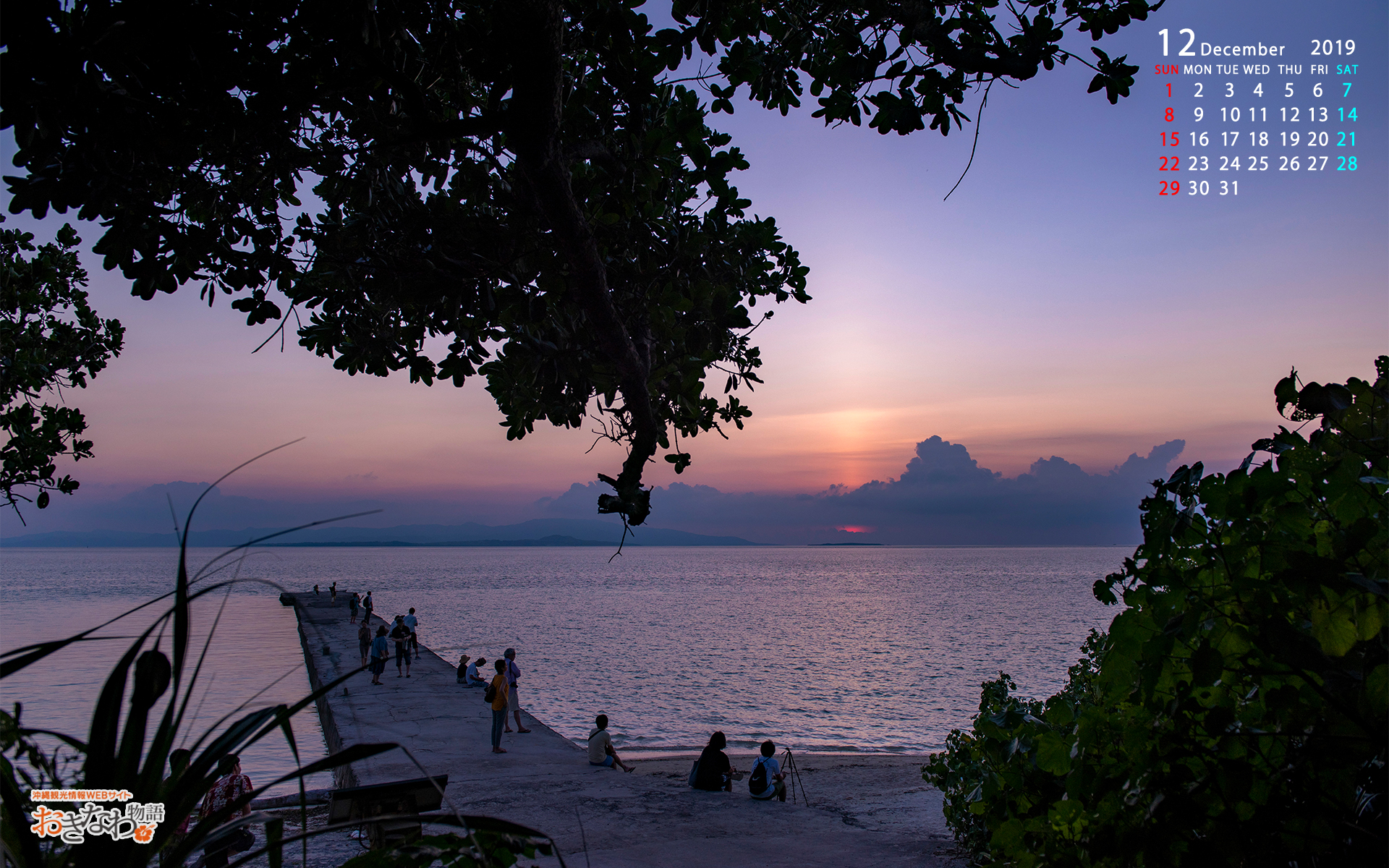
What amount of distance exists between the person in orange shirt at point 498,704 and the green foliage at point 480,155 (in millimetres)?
8969

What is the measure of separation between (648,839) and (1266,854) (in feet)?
25.2

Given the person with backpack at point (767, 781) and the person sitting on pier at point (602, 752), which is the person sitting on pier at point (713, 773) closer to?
the person with backpack at point (767, 781)

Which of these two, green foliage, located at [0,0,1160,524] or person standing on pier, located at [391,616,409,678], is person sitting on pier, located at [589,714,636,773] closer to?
green foliage, located at [0,0,1160,524]

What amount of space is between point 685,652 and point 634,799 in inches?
1361

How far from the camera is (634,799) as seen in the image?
10383 mm

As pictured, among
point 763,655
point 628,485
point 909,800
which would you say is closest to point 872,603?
point 763,655

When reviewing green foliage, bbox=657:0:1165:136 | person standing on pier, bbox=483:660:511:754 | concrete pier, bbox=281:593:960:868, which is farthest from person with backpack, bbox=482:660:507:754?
green foliage, bbox=657:0:1165:136

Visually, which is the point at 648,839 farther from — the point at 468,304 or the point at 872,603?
the point at 872,603

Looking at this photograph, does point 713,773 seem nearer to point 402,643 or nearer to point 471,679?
point 471,679

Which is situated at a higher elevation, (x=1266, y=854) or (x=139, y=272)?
(x=139, y=272)

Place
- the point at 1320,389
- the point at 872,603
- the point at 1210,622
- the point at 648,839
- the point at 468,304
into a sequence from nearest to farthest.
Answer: the point at 1210,622 → the point at 1320,389 → the point at 468,304 → the point at 648,839 → the point at 872,603

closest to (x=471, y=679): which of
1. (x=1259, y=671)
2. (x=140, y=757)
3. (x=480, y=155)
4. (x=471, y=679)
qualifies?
(x=471, y=679)

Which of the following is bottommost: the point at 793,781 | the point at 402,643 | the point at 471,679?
the point at 471,679

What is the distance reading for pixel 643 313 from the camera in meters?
4.88
